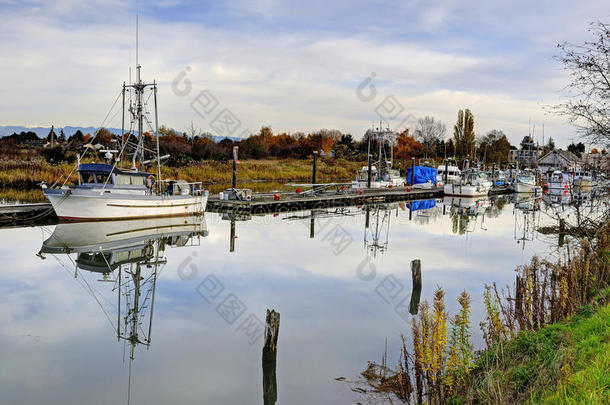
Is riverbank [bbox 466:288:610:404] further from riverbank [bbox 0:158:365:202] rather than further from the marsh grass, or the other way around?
riverbank [bbox 0:158:365:202]

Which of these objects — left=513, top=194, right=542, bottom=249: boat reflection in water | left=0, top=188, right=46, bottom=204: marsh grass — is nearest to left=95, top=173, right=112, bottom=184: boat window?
left=0, top=188, right=46, bottom=204: marsh grass

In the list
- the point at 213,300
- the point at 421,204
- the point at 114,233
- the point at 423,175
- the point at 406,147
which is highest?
the point at 406,147

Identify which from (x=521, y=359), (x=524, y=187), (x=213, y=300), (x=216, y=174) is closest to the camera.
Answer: (x=521, y=359)

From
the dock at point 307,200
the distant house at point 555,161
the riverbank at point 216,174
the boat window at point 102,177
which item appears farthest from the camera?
the distant house at point 555,161

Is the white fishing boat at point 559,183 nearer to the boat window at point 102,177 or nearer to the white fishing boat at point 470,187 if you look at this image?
the white fishing boat at point 470,187

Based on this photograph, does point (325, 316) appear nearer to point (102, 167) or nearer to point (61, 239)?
point (61, 239)

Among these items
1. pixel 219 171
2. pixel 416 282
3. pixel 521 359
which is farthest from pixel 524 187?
pixel 521 359

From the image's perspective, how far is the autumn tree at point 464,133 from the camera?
286 feet

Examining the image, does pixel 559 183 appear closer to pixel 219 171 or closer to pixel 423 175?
pixel 423 175

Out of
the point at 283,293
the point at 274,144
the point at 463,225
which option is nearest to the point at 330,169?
the point at 274,144

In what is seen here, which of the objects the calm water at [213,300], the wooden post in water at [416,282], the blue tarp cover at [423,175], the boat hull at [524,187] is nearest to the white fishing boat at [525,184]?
the boat hull at [524,187]

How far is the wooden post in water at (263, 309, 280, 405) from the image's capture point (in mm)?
8141

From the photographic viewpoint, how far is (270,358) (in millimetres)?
8469

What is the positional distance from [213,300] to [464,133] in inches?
3238
